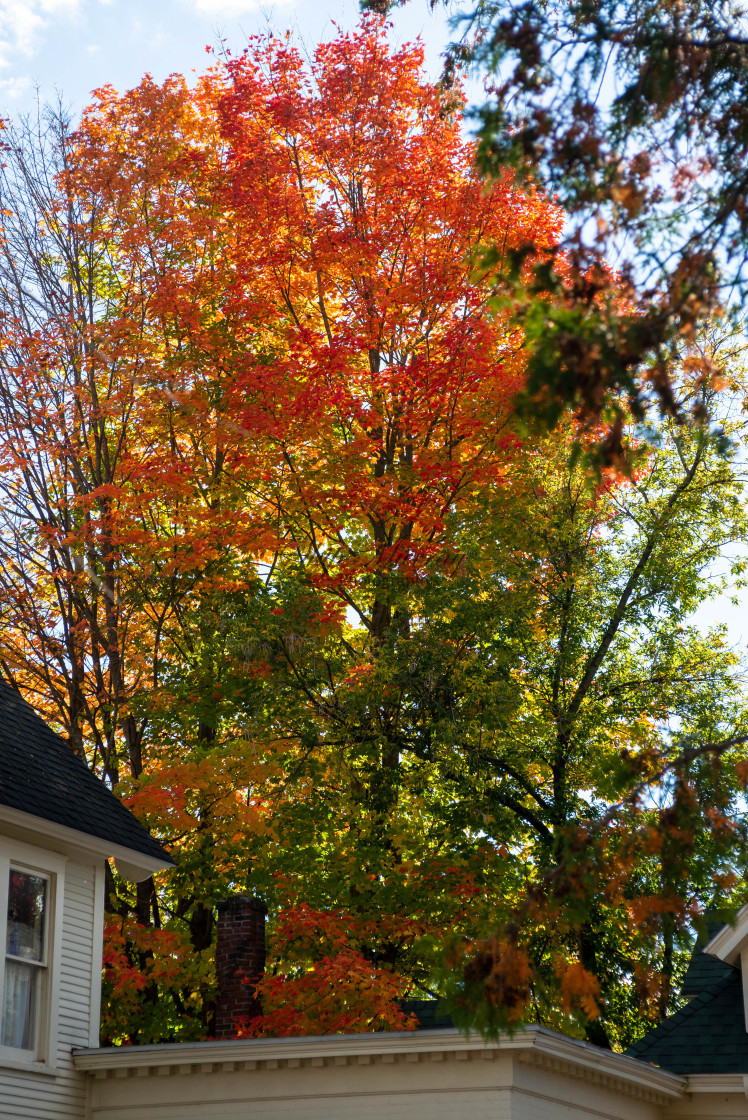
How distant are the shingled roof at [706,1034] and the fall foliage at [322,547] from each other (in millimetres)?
1154

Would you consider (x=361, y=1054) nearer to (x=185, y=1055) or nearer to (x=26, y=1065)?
(x=185, y=1055)

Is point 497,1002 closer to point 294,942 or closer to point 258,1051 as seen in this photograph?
point 258,1051

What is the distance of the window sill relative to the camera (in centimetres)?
1052

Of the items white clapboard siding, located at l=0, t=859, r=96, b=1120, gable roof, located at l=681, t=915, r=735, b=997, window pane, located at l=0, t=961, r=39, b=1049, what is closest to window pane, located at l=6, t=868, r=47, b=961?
window pane, located at l=0, t=961, r=39, b=1049

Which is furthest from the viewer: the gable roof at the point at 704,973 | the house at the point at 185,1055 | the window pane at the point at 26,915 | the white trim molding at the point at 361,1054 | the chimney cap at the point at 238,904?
the gable roof at the point at 704,973

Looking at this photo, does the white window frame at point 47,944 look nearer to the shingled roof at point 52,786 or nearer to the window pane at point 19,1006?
the window pane at point 19,1006

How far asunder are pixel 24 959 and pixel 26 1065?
0.95m

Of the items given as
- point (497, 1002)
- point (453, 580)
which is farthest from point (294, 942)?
point (497, 1002)

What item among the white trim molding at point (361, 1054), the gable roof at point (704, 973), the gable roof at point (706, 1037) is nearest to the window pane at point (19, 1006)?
the white trim molding at point (361, 1054)

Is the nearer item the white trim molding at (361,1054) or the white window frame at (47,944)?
the white trim molding at (361,1054)

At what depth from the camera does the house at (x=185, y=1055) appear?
34.0ft

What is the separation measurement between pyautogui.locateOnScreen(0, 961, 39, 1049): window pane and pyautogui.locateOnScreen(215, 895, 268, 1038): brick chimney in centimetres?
282

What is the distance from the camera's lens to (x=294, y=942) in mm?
15156

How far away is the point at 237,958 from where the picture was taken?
13500mm
